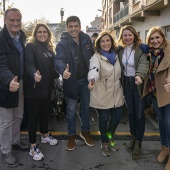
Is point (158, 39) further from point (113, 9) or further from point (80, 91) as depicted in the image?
point (113, 9)

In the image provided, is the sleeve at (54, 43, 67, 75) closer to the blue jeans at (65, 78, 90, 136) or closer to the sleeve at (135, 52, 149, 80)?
the blue jeans at (65, 78, 90, 136)

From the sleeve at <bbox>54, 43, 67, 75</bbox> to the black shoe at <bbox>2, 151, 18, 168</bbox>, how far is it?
1415mm

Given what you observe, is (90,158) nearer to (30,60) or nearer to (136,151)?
(136,151)

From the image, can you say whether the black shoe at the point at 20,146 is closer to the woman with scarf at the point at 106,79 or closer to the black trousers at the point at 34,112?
the black trousers at the point at 34,112

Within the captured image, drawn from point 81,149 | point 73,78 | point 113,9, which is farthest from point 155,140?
point 113,9

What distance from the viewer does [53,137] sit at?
4.09m

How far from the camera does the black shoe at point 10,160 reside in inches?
122

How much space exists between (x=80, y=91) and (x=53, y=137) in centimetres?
112

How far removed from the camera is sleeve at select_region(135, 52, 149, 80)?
9.58 ft

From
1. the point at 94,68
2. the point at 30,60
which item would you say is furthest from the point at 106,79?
the point at 30,60

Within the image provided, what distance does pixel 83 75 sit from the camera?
3.48 m

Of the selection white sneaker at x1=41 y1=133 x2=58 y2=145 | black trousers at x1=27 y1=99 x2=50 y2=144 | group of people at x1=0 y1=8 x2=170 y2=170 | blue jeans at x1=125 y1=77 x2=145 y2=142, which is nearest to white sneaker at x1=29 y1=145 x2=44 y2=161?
group of people at x1=0 y1=8 x2=170 y2=170

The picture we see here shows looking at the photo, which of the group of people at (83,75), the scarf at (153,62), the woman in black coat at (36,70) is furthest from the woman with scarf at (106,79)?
the woman in black coat at (36,70)

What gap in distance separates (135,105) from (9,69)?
1867 millimetres
